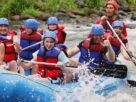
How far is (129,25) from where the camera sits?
20.9 meters

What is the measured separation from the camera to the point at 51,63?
6.53m

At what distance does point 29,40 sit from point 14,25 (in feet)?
37.8

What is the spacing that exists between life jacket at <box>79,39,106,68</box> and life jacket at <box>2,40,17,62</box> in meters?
1.23

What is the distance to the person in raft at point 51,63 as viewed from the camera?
21.6 feet

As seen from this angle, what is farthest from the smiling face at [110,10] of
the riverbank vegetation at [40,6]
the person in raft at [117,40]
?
the riverbank vegetation at [40,6]

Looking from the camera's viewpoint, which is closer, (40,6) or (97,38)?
(97,38)

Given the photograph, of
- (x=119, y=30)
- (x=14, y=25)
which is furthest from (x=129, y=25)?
(x=119, y=30)

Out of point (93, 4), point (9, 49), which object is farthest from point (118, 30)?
point (93, 4)

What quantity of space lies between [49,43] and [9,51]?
0.82m

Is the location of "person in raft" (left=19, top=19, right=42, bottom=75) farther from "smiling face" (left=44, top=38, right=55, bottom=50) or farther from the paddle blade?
the paddle blade

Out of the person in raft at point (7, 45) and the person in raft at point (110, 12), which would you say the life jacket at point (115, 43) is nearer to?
the person in raft at point (110, 12)

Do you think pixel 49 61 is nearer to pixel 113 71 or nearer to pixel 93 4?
pixel 113 71

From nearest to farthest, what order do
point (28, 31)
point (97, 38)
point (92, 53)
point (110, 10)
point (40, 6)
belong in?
point (97, 38), point (92, 53), point (28, 31), point (110, 10), point (40, 6)

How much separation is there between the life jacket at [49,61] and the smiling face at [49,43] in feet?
0.22
